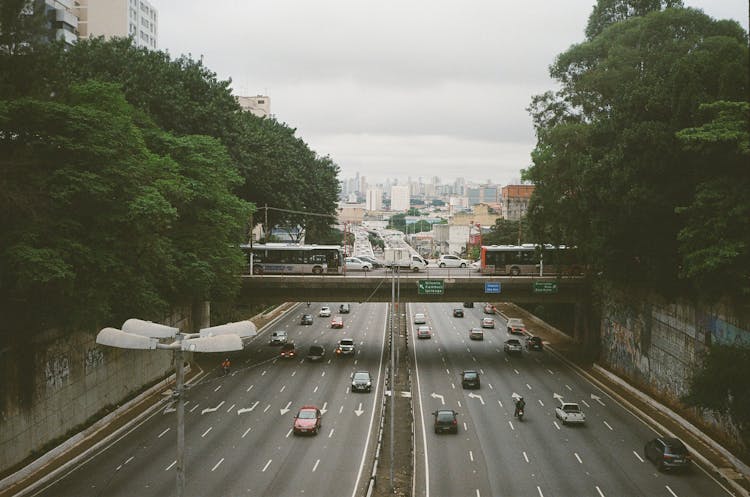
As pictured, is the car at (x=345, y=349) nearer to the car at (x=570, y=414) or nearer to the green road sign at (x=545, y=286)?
the green road sign at (x=545, y=286)

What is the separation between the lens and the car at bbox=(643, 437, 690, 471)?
31.6 metres

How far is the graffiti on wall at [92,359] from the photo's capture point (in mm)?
38188

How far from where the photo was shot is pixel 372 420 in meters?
40.8

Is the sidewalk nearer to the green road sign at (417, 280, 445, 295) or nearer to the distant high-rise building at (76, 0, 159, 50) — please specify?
the green road sign at (417, 280, 445, 295)

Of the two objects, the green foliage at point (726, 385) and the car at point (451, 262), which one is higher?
the car at point (451, 262)

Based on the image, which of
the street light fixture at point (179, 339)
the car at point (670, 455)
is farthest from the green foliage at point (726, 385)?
the street light fixture at point (179, 339)

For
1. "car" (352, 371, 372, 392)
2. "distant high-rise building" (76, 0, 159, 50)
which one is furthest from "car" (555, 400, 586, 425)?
"distant high-rise building" (76, 0, 159, 50)

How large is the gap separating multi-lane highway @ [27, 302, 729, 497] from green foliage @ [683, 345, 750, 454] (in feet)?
11.0

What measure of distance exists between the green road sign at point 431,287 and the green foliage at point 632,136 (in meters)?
9.38

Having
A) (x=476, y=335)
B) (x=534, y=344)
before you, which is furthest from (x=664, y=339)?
(x=476, y=335)

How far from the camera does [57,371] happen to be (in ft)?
114

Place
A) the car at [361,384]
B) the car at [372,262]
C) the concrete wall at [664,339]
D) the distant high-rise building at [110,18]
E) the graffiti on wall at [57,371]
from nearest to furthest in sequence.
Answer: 1. the graffiti on wall at [57,371]
2. the concrete wall at [664,339]
3. the car at [361,384]
4. the car at [372,262]
5. the distant high-rise building at [110,18]

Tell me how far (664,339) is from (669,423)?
20.6 ft

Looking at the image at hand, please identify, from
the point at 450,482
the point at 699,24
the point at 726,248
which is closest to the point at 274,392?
the point at 450,482
